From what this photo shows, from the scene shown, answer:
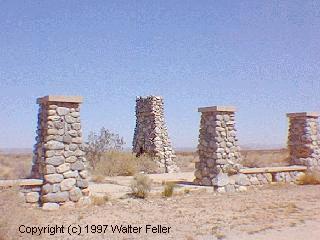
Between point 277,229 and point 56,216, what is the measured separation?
5.06 meters

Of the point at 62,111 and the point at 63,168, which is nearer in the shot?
the point at 63,168

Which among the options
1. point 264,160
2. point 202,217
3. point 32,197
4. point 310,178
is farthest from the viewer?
point 264,160

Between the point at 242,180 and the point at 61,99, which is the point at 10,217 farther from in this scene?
the point at 242,180

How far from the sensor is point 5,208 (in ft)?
23.8

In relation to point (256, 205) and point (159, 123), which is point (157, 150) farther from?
point (256, 205)

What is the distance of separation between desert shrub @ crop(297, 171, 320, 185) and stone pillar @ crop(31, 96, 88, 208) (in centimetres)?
941

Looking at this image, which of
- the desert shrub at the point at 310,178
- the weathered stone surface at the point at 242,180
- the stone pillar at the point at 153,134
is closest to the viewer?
the weathered stone surface at the point at 242,180

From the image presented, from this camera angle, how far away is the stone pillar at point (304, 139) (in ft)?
57.9

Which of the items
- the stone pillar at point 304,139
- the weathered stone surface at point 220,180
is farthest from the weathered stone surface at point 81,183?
the stone pillar at point 304,139

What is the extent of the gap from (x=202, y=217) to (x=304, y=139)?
9.46 metres

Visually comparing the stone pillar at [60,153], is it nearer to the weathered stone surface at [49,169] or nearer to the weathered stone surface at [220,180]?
the weathered stone surface at [49,169]

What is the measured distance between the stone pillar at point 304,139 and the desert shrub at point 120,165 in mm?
7069

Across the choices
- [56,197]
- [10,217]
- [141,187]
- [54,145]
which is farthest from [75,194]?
[10,217]

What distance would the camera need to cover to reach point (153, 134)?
22.5 meters
